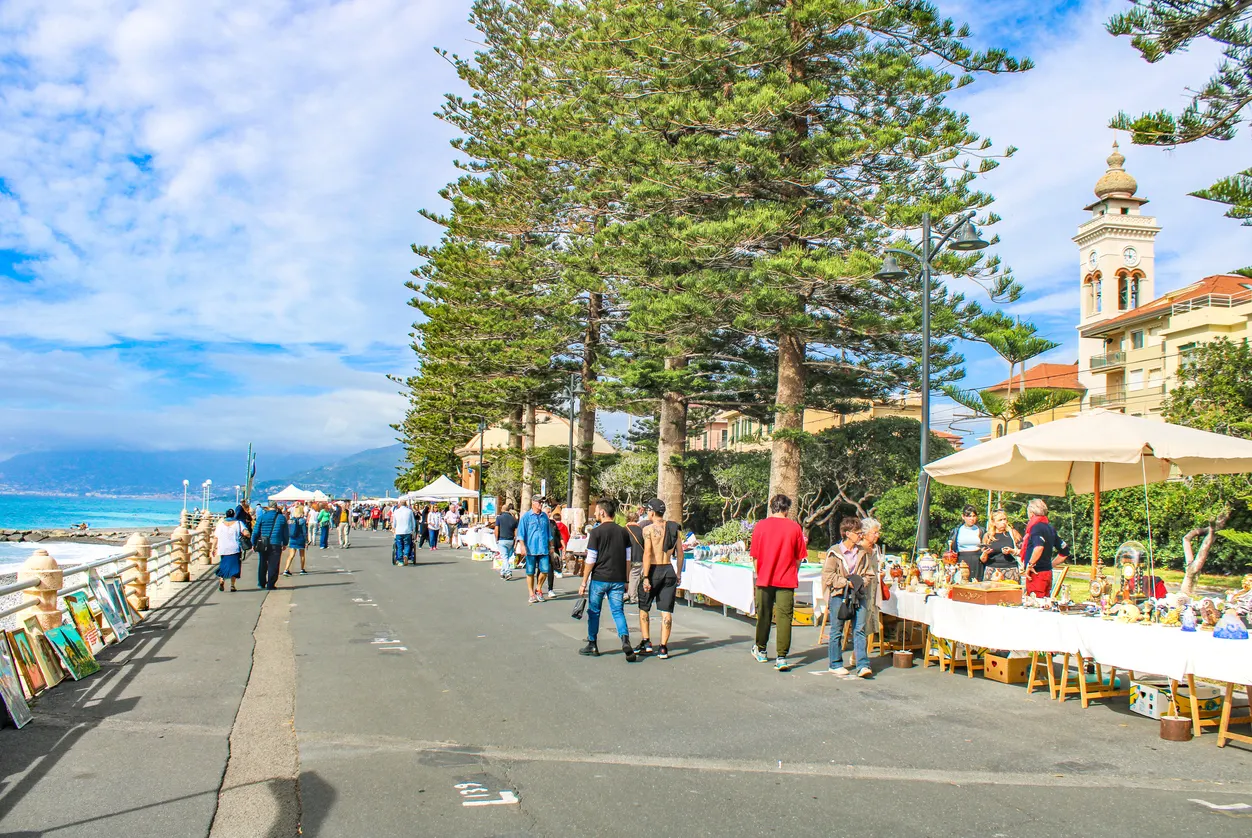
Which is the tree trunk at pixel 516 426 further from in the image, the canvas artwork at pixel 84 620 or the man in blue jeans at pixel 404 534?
the canvas artwork at pixel 84 620

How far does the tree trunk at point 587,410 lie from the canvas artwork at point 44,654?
80.8 ft

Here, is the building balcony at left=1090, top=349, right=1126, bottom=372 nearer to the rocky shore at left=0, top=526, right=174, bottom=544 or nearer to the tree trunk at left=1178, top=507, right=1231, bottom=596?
the tree trunk at left=1178, top=507, right=1231, bottom=596

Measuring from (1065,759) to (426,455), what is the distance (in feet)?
200

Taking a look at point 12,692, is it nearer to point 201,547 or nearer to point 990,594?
point 990,594

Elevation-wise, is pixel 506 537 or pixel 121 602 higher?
pixel 506 537

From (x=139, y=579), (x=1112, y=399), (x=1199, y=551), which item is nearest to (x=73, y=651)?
(x=139, y=579)

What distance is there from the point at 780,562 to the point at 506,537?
12.1 m

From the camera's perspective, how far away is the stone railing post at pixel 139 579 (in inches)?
522

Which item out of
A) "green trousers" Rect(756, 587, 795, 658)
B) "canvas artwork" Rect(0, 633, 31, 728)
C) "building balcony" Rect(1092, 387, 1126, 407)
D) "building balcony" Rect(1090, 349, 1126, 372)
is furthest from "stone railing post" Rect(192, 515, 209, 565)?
"building balcony" Rect(1090, 349, 1126, 372)

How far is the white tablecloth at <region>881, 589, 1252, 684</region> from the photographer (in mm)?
6480

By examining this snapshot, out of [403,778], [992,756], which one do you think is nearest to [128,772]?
[403,778]

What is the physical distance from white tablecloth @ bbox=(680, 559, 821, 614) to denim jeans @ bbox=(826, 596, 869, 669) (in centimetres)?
223

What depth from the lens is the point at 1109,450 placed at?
8.38 m

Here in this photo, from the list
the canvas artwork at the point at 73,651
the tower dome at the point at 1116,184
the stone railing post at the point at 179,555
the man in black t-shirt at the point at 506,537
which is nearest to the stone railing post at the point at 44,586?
the canvas artwork at the point at 73,651
